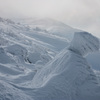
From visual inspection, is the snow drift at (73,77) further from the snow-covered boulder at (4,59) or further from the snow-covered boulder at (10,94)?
the snow-covered boulder at (4,59)

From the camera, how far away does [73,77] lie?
21.0 feet

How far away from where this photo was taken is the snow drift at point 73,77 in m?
5.95

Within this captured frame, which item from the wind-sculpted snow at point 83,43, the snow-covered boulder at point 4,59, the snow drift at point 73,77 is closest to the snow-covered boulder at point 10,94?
the snow drift at point 73,77

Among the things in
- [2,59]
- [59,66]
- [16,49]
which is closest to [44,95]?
[59,66]

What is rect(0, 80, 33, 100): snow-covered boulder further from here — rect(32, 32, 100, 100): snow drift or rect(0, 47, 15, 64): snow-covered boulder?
rect(0, 47, 15, 64): snow-covered boulder

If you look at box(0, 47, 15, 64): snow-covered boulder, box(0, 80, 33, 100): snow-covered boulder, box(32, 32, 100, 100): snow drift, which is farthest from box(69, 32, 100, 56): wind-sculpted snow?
box(0, 47, 15, 64): snow-covered boulder

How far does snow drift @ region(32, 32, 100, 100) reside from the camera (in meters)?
5.95

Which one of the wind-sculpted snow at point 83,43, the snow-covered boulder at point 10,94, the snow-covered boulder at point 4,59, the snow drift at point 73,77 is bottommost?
the snow-covered boulder at point 4,59

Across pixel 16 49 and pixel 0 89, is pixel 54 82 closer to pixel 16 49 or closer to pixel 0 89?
pixel 0 89

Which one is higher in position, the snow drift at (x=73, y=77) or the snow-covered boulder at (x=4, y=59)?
the snow drift at (x=73, y=77)

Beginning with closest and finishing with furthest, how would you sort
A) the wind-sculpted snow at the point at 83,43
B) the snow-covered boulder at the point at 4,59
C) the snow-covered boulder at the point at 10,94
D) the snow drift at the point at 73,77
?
the snow-covered boulder at the point at 10,94, the snow drift at the point at 73,77, the wind-sculpted snow at the point at 83,43, the snow-covered boulder at the point at 4,59

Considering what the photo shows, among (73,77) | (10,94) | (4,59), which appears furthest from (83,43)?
(4,59)

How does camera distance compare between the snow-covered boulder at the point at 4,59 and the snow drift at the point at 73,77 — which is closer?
the snow drift at the point at 73,77

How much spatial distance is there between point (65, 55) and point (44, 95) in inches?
69.1
